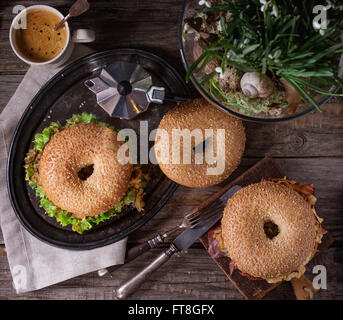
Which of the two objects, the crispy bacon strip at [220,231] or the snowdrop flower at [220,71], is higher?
the snowdrop flower at [220,71]

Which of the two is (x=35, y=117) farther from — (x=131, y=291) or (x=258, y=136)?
(x=258, y=136)

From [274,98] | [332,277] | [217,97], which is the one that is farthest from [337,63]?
[332,277]

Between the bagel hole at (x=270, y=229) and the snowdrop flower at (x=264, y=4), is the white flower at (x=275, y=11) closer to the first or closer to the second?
the snowdrop flower at (x=264, y=4)

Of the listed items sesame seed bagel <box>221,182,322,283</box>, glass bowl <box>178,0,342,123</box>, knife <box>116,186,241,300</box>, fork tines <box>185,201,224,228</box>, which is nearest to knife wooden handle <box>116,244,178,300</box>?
knife <box>116,186,241,300</box>

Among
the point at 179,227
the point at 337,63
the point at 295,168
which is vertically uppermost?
the point at 337,63

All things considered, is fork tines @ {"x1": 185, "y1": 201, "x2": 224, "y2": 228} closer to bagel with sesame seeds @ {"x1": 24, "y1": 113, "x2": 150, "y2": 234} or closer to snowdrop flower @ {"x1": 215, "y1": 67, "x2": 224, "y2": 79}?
bagel with sesame seeds @ {"x1": 24, "y1": 113, "x2": 150, "y2": 234}

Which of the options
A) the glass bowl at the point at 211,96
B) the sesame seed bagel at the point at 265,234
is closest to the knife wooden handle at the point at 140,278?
the sesame seed bagel at the point at 265,234
